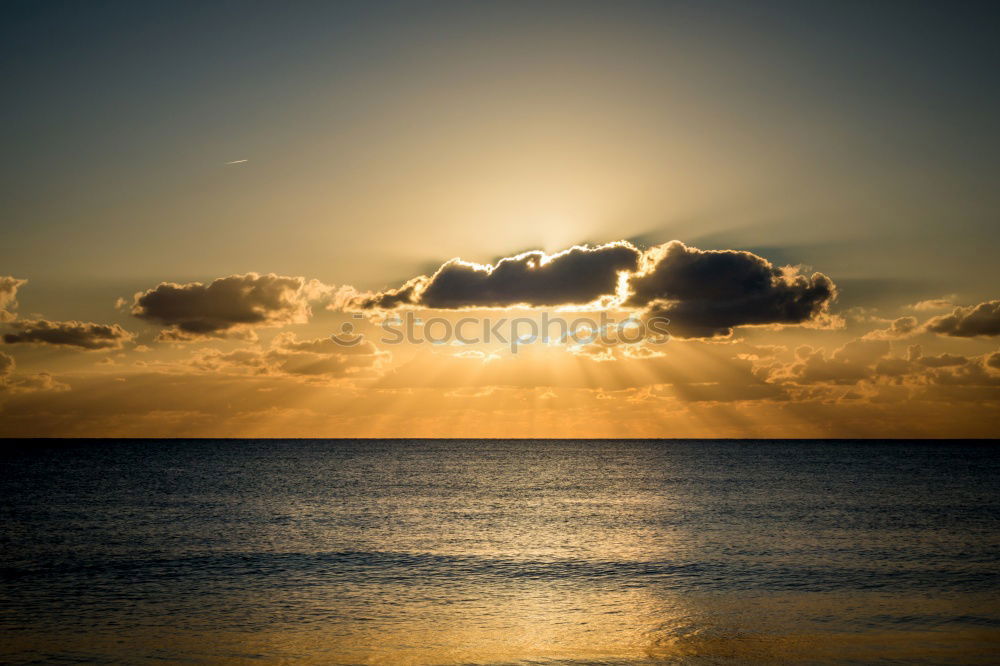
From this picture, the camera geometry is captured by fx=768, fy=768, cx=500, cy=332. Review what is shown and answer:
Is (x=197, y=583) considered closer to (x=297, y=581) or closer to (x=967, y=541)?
(x=297, y=581)

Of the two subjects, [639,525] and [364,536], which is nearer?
[364,536]

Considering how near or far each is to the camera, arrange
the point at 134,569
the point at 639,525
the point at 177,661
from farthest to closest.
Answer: the point at 639,525 → the point at 134,569 → the point at 177,661

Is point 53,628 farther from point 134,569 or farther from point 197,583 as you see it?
point 134,569

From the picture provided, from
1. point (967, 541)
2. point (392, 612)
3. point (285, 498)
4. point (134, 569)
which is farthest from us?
point (285, 498)

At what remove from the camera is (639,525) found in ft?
203

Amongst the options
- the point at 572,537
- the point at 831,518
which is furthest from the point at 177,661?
the point at 831,518

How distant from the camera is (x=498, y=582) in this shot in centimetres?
3794

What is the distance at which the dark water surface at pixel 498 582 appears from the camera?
2691 centimetres

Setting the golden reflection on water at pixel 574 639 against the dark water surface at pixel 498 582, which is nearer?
the golden reflection on water at pixel 574 639

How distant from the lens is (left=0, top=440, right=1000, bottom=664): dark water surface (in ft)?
88.3

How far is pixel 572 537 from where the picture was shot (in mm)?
53812

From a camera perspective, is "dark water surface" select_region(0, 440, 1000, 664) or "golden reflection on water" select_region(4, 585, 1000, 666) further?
"dark water surface" select_region(0, 440, 1000, 664)

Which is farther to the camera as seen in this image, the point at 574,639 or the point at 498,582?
the point at 498,582

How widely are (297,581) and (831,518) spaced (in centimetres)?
4748
